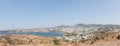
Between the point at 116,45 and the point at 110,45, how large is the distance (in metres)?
1.08

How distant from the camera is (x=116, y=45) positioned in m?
29.8

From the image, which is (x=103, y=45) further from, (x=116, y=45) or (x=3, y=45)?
(x=3, y=45)

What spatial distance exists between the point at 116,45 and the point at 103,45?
75.1 inches

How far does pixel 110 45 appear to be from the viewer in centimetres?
3073

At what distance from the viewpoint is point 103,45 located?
31203 millimetres

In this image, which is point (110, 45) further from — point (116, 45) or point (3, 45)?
point (3, 45)

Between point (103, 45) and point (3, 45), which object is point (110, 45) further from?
point (3, 45)

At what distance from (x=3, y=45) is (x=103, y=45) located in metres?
12.1

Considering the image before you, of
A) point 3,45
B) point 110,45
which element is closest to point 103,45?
point 110,45

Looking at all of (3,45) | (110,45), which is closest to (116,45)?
(110,45)

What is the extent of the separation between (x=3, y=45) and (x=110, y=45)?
12.8m
